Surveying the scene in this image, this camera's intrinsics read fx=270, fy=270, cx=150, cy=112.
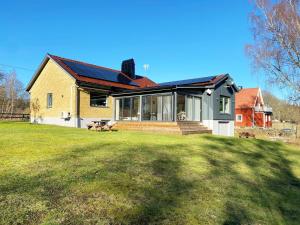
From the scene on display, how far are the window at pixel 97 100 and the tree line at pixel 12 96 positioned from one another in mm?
27362

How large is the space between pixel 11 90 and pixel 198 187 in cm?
4888

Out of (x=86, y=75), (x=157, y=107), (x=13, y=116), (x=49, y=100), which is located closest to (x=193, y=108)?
(x=157, y=107)

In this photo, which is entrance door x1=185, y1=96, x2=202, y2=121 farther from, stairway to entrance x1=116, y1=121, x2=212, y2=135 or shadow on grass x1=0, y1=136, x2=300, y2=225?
shadow on grass x1=0, y1=136, x2=300, y2=225

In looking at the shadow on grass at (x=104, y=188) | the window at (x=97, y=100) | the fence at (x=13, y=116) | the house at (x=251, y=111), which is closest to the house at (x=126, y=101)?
the window at (x=97, y=100)

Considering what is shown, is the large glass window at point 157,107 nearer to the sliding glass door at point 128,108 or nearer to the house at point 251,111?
the sliding glass door at point 128,108

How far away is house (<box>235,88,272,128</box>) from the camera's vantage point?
40156 mm

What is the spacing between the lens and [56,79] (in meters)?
23.3

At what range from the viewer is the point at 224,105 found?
21.9m

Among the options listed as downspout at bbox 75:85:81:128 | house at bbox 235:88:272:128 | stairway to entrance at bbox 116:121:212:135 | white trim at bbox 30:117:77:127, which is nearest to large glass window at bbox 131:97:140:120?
stairway to entrance at bbox 116:121:212:135

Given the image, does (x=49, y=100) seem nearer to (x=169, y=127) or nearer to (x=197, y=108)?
(x=169, y=127)

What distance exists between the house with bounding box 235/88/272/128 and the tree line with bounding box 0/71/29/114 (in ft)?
117

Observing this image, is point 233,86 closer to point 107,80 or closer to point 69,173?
point 107,80

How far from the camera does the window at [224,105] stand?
2144 cm

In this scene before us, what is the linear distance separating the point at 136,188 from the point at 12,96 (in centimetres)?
4661
